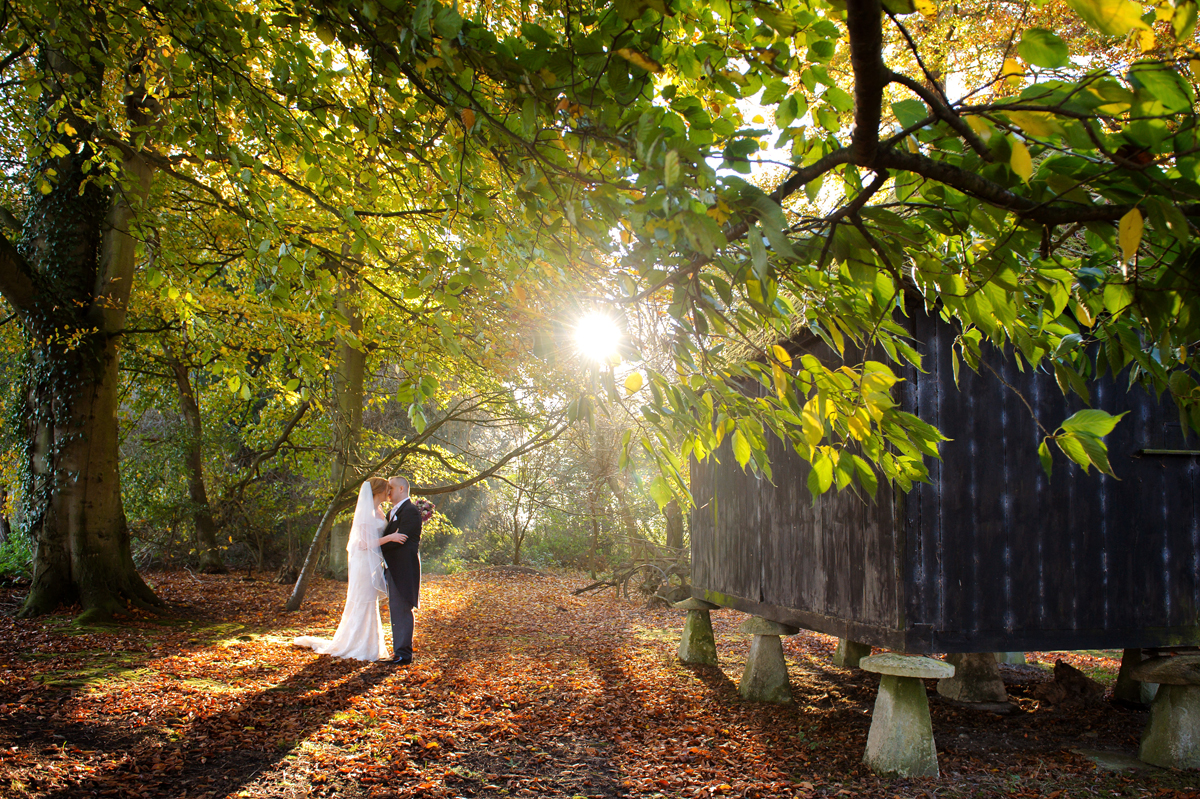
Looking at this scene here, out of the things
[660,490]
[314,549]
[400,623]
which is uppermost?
[660,490]

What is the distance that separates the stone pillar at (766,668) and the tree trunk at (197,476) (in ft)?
33.6

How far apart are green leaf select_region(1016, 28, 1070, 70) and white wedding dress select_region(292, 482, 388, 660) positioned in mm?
7204

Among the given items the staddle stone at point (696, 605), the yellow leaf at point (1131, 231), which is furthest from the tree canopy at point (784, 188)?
the staddle stone at point (696, 605)

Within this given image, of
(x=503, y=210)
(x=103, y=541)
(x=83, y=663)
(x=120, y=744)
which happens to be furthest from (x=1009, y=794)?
(x=103, y=541)

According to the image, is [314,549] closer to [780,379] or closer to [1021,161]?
[780,379]

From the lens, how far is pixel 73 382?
784 cm

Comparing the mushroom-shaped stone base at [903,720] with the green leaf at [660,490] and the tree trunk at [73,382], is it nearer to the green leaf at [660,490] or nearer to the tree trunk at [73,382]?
the green leaf at [660,490]

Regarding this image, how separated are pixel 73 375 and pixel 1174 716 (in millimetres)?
10958

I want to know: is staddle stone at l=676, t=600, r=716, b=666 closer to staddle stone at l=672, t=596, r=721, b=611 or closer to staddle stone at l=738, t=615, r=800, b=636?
staddle stone at l=672, t=596, r=721, b=611

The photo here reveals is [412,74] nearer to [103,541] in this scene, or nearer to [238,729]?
[238,729]

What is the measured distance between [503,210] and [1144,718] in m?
7.30

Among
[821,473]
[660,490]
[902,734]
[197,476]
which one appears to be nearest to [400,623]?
[902,734]

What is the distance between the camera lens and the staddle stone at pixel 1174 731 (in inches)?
192

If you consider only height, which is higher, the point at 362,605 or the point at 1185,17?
the point at 1185,17
